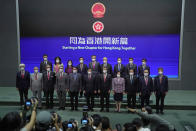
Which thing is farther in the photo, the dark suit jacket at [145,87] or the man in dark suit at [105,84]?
the man in dark suit at [105,84]

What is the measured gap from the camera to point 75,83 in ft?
26.8

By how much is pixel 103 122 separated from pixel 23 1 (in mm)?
9012

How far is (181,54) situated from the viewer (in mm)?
10664

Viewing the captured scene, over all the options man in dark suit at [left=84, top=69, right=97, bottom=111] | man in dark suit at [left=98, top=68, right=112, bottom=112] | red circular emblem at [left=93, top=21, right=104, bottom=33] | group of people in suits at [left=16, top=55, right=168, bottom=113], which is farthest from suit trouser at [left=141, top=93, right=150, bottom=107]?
red circular emblem at [left=93, top=21, right=104, bottom=33]

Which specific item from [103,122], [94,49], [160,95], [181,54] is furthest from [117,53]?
[103,122]

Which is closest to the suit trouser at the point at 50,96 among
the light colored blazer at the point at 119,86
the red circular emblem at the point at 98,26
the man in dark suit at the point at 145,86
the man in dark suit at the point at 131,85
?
the light colored blazer at the point at 119,86

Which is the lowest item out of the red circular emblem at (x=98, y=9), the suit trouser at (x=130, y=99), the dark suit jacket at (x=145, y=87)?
the suit trouser at (x=130, y=99)

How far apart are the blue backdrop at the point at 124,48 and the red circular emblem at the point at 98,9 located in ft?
3.34

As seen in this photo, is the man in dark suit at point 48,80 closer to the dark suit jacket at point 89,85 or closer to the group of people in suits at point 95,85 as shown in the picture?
the group of people in suits at point 95,85

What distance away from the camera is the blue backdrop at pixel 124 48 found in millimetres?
10727

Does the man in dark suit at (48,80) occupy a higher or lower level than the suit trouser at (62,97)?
higher

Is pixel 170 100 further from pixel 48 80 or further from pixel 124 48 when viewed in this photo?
pixel 48 80

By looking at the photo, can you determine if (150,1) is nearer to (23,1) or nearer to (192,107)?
(192,107)

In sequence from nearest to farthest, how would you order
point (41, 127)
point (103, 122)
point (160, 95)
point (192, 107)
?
point (41, 127) → point (103, 122) → point (160, 95) → point (192, 107)
